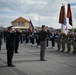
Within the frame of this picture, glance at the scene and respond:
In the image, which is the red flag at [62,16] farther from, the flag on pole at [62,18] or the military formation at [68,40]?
the military formation at [68,40]

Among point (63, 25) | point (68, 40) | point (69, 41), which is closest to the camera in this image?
point (69, 41)

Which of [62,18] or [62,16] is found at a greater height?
[62,16]

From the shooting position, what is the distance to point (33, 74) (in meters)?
9.20

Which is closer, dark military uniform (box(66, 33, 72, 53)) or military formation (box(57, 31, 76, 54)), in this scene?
military formation (box(57, 31, 76, 54))

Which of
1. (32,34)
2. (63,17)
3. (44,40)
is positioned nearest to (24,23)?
(32,34)

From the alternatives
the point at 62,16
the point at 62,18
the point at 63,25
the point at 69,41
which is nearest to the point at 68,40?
the point at 69,41

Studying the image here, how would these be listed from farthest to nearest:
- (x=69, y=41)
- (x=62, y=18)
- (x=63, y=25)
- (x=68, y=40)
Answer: (x=62, y=18) < (x=63, y=25) < (x=68, y=40) < (x=69, y=41)

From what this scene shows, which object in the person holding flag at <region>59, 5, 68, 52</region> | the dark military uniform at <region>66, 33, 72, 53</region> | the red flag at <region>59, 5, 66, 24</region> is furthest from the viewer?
the red flag at <region>59, 5, 66, 24</region>

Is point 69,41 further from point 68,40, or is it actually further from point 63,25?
point 63,25

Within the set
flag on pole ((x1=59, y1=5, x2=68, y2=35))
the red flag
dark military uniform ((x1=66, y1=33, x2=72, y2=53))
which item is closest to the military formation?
dark military uniform ((x1=66, y1=33, x2=72, y2=53))

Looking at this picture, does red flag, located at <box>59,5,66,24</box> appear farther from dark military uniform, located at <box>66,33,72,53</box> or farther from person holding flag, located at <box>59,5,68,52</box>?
dark military uniform, located at <box>66,33,72,53</box>

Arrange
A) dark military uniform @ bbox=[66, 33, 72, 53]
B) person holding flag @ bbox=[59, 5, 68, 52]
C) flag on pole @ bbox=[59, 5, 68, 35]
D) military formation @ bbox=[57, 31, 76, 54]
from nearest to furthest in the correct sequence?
military formation @ bbox=[57, 31, 76, 54]
dark military uniform @ bbox=[66, 33, 72, 53]
person holding flag @ bbox=[59, 5, 68, 52]
flag on pole @ bbox=[59, 5, 68, 35]

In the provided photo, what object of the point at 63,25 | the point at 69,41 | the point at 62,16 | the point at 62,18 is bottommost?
the point at 69,41

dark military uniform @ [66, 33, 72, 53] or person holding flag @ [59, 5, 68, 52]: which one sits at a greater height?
person holding flag @ [59, 5, 68, 52]
